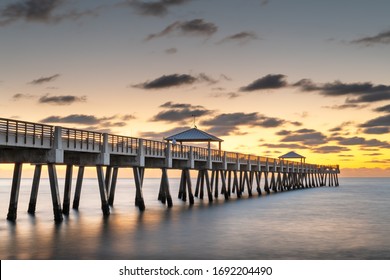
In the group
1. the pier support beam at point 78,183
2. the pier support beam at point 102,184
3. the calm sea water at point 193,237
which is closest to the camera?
the calm sea water at point 193,237

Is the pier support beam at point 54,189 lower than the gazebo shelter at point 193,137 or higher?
lower

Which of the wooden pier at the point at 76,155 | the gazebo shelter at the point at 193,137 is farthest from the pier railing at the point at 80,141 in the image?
the gazebo shelter at the point at 193,137

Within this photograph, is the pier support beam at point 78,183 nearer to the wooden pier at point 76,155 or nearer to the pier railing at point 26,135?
the wooden pier at point 76,155

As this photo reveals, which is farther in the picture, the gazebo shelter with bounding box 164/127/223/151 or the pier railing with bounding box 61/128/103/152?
the gazebo shelter with bounding box 164/127/223/151

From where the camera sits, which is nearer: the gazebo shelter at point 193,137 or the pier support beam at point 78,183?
the pier support beam at point 78,183

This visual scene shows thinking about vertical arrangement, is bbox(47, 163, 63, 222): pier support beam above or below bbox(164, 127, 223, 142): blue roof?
below

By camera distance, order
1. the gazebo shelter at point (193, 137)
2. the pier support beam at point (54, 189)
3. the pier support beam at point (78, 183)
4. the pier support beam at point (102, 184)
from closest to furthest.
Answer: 1. the pier support beam at point (54, 189)
2. the pier support beam at point (102, 184)
3. the pier support beam at point (78, 183)
4. the gazebo shelter at point (193, 137)

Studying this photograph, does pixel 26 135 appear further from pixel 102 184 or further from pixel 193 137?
pixel 193 137

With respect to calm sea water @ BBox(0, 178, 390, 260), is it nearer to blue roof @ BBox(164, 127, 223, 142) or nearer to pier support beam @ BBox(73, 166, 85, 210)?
pier support beam @ BBox(73, 166, 85, 210)

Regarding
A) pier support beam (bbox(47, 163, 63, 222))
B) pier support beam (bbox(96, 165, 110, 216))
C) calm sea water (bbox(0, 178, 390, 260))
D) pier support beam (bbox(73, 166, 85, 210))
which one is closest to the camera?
calm sea water (bbox(0, 178, 390, 260))

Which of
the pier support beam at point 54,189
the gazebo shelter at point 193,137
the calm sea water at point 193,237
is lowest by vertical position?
the calm sea water at point 193,237

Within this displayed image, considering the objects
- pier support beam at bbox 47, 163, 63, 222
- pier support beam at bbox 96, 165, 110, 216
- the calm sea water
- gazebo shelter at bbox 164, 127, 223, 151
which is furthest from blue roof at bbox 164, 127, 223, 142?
pier support beam at bbox 47, 163, 63, 222
